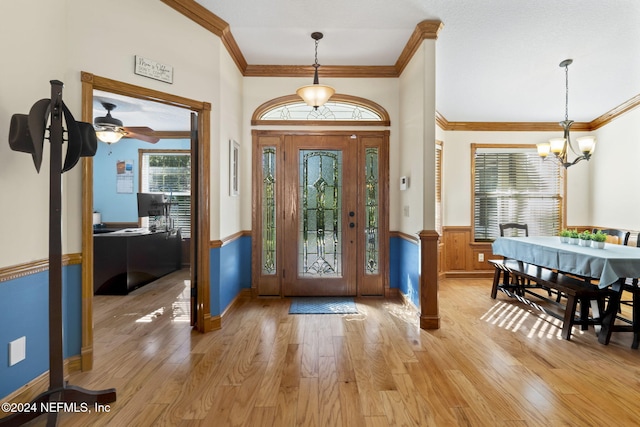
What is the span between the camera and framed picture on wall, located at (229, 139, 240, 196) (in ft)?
12.3

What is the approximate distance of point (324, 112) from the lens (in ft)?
14.6

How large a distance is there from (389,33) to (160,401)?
3784mm

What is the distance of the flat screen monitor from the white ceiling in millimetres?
1384

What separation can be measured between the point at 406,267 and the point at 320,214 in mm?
1278

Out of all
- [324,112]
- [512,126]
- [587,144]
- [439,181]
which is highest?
[512,126]

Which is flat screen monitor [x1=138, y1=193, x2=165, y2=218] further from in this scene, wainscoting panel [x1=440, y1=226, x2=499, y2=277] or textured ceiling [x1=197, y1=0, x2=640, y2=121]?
wainscoting panel [x1=440, y1=226, x2=499, y2=277]

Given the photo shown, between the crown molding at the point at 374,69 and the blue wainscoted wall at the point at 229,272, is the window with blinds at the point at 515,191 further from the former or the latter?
the blue wainscoted wall at the point at 229,272

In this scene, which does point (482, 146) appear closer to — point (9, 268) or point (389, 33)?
point (389, 33)

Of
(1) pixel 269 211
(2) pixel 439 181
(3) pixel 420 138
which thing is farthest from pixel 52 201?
(2) pixel 439 181

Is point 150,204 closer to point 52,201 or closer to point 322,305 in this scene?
point 322,305

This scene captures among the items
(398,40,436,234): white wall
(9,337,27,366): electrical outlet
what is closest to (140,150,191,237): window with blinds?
(398,40,436,234): white wall

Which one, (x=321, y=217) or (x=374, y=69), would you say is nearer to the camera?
(x=374, y=69)

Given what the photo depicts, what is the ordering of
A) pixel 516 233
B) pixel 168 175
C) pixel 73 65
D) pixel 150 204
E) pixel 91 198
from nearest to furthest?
1. pixel 73 65
2. pixel 91 198
3. pixel 150 204
4. pixel 516 233
5. pixel 168 175

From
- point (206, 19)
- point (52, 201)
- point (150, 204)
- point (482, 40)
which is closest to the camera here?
point (52, 201)
